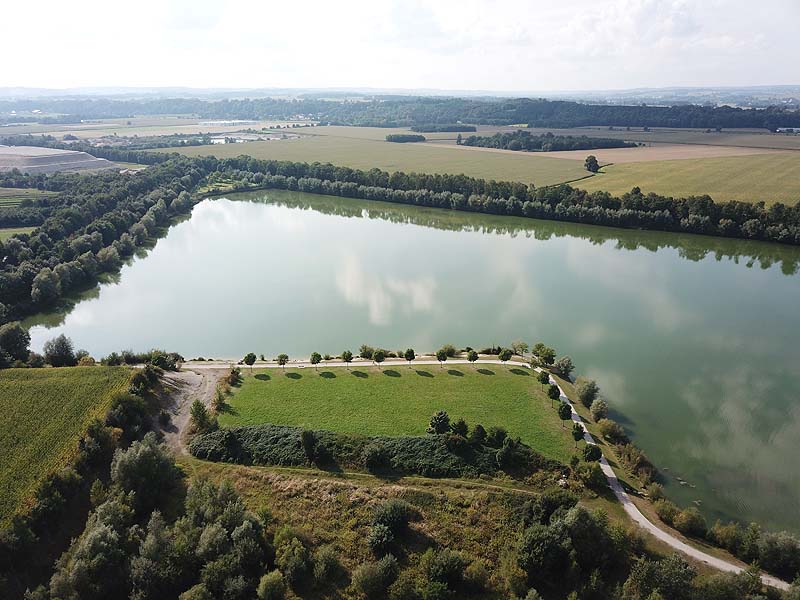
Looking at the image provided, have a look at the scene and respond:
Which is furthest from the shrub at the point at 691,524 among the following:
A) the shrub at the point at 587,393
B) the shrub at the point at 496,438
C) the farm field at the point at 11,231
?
the farm field at the point at 11,231

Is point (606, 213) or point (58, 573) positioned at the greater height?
point (606, 213)

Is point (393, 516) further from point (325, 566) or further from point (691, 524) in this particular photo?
point (691, 524)

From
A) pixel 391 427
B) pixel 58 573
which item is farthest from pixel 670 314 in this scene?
pixel 58 573

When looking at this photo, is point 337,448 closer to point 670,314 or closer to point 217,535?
point 217,535

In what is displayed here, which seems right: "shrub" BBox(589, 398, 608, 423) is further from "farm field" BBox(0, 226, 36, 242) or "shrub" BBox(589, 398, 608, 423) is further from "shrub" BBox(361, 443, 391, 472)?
"farm field" BBox(0, 226, 36, 242)

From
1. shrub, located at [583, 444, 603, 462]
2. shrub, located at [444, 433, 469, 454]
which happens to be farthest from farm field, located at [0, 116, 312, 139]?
shrub, located at [583, 444, 603, 462]

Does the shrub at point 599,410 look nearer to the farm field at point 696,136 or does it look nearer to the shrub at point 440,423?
the shrub at point 440,423
